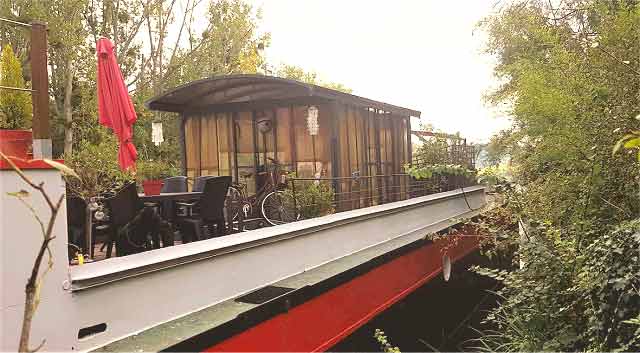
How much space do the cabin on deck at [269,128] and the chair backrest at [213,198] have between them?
9.21 ft

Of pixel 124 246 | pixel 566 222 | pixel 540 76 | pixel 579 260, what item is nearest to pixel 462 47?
pixel 540 76

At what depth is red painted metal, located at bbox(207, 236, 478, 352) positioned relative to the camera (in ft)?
10.5

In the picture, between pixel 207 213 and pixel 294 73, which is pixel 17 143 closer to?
pixel 207 213

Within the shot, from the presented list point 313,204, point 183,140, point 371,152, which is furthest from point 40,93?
point 371,152

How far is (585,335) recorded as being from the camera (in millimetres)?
3475

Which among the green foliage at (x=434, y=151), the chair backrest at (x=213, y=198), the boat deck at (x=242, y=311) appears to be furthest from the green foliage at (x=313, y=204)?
the green foliage at (x=434, y=151)

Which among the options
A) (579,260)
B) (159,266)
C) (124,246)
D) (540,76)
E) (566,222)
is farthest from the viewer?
(540,76)

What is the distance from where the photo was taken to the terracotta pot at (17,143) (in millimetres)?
2377

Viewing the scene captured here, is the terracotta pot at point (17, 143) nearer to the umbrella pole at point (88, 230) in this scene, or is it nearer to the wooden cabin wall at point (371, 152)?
the umbrella pole at point (88, 230)

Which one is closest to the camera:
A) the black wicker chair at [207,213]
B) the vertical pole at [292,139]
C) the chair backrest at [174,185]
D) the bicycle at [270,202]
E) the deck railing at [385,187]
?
the black wicker chair at [207,213]

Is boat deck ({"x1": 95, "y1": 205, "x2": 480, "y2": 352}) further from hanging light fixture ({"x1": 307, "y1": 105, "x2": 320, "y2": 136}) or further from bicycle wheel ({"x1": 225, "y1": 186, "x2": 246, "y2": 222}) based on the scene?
hanging light fixture ({"x1": 307, "y1": 105, "x2": 320, "y2": 136})

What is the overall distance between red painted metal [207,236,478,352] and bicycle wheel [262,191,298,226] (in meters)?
1.48

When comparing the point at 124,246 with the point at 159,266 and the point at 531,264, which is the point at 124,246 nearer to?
the point at 159,266

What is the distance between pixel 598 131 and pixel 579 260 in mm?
1237
